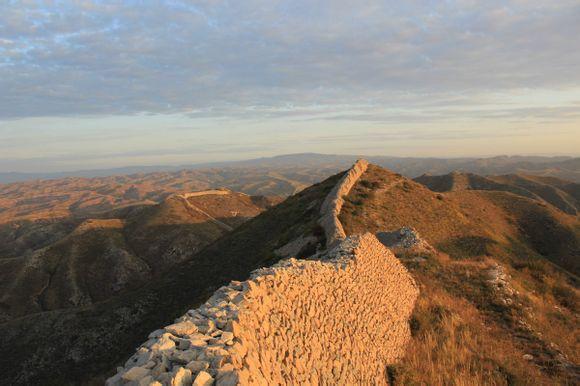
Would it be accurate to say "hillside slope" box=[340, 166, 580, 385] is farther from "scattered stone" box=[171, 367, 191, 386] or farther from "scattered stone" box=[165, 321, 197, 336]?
"scattered stone" box=[171, 367, 191, 386]

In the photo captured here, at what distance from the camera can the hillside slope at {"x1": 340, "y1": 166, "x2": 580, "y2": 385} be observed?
14.2 metres

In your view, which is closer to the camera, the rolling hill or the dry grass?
the dry grass

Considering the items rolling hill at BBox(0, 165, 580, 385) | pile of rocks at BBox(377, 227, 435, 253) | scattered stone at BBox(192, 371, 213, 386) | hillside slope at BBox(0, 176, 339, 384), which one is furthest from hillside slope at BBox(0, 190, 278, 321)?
scattered stone at BBox(192, 371, 213, 386)

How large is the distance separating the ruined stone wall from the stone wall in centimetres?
811

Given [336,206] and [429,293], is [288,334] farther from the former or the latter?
[336,206]

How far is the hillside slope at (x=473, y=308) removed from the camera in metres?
14.2

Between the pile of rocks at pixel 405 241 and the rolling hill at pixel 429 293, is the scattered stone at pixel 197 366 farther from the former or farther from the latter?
the pile of rocks at pixel 405 241

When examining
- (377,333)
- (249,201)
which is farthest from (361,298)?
(249,201)

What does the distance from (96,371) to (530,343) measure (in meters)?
35.8

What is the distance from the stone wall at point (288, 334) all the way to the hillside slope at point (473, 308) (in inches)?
68.9

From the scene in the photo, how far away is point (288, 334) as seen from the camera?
9.11 metres

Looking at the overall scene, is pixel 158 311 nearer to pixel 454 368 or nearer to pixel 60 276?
pixel 454 368

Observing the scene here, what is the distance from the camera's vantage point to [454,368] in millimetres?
13805

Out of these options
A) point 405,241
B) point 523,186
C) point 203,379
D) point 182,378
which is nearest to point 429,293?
point 405,241
